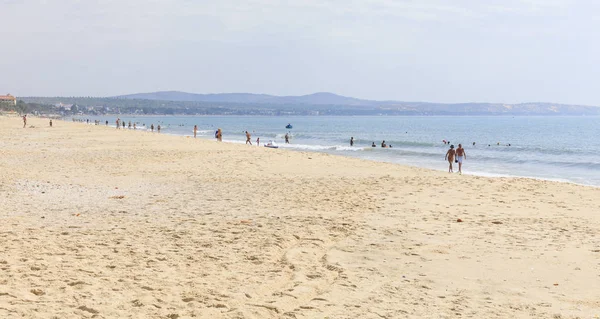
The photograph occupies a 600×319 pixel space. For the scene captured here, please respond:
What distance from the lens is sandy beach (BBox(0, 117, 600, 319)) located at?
651cm

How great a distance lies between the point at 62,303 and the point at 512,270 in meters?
5.54

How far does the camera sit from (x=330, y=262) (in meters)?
8.35

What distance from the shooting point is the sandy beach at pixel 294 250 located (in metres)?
6.51

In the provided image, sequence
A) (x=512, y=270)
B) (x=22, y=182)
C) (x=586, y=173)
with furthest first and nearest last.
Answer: (x=586, y=173) → (x=22, y=182) → (x=512, y=270)

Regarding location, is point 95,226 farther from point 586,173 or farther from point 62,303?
point 586,173

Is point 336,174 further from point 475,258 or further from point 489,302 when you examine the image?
point 489,302

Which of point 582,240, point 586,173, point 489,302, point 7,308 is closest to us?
point 7,308

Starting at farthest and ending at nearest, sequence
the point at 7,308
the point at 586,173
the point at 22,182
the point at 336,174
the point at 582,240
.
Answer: the point at 586,173
the point at 336,174
the point at 22,182
the point at 582,240
the point at 7,308

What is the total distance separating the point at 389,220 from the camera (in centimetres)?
1159

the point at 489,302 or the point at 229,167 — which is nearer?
the point at 489,302

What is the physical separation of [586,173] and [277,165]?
18177 millimetres

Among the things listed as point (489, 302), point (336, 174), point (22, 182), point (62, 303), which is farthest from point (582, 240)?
point (22, 182)

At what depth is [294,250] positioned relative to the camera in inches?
352

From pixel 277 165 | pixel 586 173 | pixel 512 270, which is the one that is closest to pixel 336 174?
pixel 277 165
